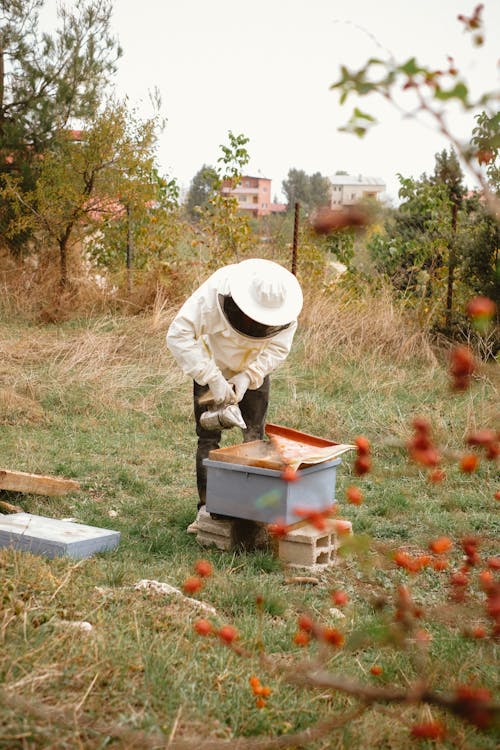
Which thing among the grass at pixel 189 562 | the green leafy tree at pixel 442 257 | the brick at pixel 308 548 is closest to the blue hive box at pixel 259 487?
the brick at pixel 308 548

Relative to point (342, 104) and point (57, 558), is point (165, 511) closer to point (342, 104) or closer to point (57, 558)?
point (57, 558)

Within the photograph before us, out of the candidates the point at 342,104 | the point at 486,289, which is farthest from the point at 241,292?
the point at 486,289

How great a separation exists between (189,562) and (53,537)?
2.37ft

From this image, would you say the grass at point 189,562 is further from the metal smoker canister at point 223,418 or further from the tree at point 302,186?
the tree at point 302,186

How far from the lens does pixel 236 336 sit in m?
4.85

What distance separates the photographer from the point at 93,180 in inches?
469

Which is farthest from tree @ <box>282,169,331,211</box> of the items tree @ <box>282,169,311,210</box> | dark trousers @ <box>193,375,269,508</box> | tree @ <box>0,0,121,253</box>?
dark trousers @ <box>193,375,269,508</box>

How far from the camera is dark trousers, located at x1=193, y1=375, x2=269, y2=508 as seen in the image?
16.7 ft

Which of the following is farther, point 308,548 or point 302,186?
point 302,186

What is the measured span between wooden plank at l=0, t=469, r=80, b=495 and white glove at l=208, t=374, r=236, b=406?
4.04 feet

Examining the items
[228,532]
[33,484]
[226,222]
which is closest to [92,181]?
[226,222]

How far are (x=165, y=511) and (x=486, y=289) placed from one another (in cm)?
502

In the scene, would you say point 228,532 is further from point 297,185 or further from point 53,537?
point 297,185

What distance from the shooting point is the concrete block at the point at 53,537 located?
4.03m
